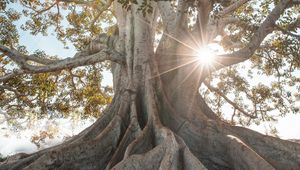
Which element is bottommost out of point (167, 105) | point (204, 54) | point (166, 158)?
point (166, 158)

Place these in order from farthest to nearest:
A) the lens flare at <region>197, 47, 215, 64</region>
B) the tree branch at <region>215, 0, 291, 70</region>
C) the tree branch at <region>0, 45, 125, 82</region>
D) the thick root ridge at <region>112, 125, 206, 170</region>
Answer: the lens flare at <region>197, 47, 215, 64</region> < the tree branch at <region>0, 45, 125, 82</region> < the tree branch at <region>215, 0, 291, 70</region> < the thick root ridge at <region>112, 125, 206, 170</region>

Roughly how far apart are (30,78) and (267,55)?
754 cm

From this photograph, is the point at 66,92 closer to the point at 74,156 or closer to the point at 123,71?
the point at 123,71

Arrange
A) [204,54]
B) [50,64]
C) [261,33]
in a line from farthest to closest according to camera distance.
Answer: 1. [204,54]
2. [50,64]
3. [261,33]

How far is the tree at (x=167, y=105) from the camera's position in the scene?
4109 millimetres

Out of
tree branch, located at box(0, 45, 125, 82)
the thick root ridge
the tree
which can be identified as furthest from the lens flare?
the thick root ridge

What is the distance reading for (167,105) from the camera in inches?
236

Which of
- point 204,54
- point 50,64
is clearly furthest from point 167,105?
point 50,64

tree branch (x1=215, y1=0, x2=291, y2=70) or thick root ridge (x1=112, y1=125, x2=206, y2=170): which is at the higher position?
tree branch (x1=215, y1=0, x2=291, y2=70)

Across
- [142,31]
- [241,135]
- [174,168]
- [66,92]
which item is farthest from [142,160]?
[66,92]

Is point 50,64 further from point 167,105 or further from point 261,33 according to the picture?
point 261,33

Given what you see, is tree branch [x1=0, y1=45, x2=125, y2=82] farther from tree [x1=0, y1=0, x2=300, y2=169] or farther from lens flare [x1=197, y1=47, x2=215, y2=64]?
lens flare [x1=197, y1=47, x2=215, y2=64]

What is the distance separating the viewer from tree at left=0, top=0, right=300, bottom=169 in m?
4.11

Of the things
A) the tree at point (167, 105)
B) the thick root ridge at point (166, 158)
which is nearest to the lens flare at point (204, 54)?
the tree at point (167, 105)
